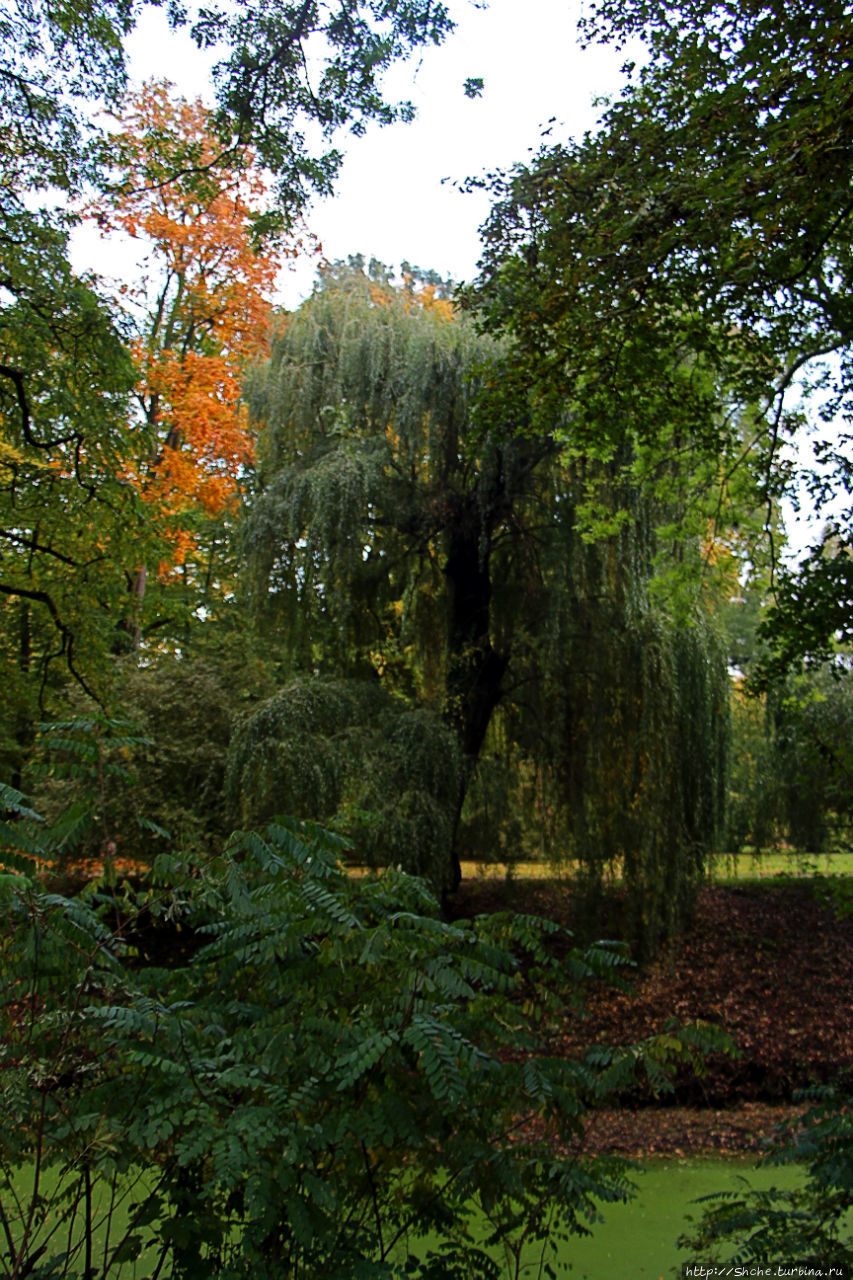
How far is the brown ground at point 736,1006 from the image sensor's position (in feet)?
27.1

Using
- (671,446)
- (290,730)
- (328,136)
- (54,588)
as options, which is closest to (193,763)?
(290,730)

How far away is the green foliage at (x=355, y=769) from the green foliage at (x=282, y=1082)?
581 cm

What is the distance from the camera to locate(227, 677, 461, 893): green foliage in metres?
8.58

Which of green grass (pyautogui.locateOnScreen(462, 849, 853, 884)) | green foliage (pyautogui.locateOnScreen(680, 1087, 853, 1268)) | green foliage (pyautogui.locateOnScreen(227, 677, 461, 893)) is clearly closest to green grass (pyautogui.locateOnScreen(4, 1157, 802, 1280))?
green foliage (pyautogui.locateOnScreen(680, 1087, 853, 1268))

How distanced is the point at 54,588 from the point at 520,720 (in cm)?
506

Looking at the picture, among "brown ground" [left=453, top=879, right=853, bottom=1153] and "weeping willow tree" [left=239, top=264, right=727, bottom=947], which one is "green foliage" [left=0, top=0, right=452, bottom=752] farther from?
"brown ground" [left=453, top=879, right=853, bottom=1153]

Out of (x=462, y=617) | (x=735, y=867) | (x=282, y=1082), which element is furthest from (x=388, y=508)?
(x=282, y=1082)

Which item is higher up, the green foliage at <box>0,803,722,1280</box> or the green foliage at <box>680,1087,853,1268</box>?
the green foliage at <box>0,803,722,1280</box>

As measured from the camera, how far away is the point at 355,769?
8766 millimetres

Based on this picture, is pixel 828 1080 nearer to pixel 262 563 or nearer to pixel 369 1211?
pixel 262 563

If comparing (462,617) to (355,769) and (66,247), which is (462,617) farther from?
(66,247)

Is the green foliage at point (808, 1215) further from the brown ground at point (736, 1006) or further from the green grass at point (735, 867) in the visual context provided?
the green grass at point (735, 867)

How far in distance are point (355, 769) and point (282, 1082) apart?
669 cm

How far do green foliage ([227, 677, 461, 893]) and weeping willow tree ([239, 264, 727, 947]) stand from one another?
36mm
